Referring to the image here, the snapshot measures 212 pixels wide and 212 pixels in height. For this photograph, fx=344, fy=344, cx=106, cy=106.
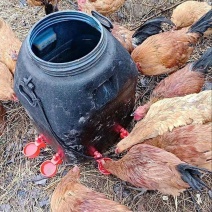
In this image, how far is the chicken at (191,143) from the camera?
2127 mm

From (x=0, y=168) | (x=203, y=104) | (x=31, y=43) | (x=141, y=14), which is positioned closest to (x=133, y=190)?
(x=203, y=104)

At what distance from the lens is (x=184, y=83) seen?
8.64 ft

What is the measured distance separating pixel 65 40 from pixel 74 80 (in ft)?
1.69

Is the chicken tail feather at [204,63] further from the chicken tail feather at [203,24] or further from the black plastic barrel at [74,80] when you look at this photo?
the black plastic barrel at [74,80]

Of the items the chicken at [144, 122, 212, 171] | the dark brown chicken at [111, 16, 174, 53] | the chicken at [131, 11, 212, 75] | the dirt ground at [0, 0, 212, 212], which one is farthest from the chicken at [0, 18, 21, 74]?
the chicken at [144, 122, 212, 171]

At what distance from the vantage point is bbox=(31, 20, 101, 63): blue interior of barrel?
2.20 metres

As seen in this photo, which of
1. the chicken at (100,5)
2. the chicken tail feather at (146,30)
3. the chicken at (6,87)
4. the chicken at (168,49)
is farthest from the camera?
the chicken at (100,5)

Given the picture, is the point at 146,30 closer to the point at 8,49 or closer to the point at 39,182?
the point at 8,49

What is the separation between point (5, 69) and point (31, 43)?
34.9 inches

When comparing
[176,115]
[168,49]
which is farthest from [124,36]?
[176,115]

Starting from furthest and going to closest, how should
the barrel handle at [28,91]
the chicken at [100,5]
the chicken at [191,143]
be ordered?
1. the chicken at [100,5]
2. the chicken at [191,143]
3. the barrel handle at [28,91]

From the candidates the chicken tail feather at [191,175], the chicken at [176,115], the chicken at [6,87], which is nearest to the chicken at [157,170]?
the chicken tail feather at [191,175]

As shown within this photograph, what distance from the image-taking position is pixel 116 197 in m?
2.61

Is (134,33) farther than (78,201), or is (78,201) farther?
(134,33)
